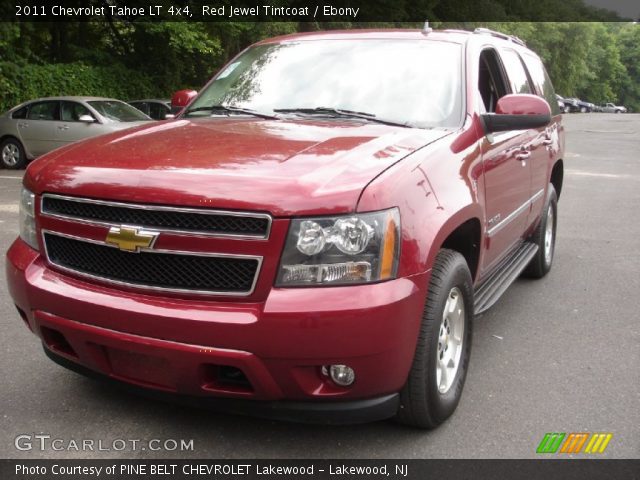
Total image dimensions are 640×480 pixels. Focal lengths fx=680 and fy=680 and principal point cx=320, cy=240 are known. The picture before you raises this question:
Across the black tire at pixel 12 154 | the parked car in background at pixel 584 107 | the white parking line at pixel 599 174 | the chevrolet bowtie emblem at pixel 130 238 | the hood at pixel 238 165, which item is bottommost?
the parked car in background at pixel 584 107

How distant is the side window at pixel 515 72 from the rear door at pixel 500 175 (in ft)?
0.43

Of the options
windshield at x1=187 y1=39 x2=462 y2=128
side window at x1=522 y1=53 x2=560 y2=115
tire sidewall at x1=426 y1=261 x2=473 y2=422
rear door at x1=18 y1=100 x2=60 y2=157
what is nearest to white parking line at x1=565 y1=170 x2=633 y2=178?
side window at x1=522 y1=53 x2=560 y2=115

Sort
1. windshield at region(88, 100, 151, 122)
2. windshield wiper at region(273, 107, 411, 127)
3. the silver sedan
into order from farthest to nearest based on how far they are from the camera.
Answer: windshield at region(88, 100, 151, 122), the silver sedan, windshield wiper at region(273, 107, 411, 127)

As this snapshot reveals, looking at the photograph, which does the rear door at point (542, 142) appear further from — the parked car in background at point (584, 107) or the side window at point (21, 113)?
the parked car in background at point (584, 107)

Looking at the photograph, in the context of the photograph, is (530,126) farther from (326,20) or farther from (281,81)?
(326,20)

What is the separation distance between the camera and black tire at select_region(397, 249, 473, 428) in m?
2.78

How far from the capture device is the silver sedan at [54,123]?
44.3 ft

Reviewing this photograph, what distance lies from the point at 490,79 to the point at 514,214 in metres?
0.90

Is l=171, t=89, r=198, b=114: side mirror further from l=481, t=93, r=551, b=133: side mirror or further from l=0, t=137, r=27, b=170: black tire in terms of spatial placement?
l=0, t=137, r=27, b=170: black tire

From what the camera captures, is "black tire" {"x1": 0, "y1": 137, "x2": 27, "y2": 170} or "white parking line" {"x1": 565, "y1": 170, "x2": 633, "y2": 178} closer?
"white parking line" {"x1": 565, "y1": 170, "x2": 633, "y2": 178}

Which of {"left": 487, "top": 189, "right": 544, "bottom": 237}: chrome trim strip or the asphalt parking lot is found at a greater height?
{"left": 487, "top": 189, "right": 544, "bottom": 237}: chrome trim strip

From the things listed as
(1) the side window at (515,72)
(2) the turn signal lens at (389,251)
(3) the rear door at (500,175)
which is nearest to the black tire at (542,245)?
(3) the rear door at (500,175)
